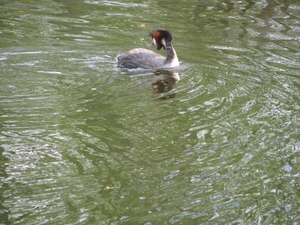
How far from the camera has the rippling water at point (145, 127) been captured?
6.46 m

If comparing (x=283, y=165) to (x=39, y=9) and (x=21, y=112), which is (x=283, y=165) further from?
(x=39, y=9)

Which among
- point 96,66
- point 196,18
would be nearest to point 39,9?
point 196,18

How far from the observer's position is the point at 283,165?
752 centimetres

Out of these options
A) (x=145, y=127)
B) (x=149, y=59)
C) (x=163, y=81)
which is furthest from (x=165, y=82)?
(x=145, y=127)

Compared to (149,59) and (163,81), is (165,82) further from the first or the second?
(149,59)

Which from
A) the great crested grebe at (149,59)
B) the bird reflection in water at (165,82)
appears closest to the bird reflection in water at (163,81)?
the bird reflection in water at (165,82)

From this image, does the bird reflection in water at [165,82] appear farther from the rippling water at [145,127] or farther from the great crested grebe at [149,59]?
the great crested grebe at [149,59]

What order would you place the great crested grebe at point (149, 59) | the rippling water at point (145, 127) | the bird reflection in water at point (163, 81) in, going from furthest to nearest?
the great crested grebe at point (149, 59) → the bird reflection in water at point (163, 81) → the rippling water at point (145, 127)

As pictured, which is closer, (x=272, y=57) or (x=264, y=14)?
(x=272, y=57)

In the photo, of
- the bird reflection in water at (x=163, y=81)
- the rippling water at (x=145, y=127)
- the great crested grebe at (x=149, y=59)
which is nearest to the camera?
the rippling water at (x=145, y=127)

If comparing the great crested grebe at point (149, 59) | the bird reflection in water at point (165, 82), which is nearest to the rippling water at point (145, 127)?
the bird reflection in water at point (165, 82)

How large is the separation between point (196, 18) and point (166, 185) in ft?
31.4

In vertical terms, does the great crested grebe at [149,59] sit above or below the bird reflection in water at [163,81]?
above

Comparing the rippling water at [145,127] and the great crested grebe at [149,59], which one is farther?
the great crested grebe at [149,59]
